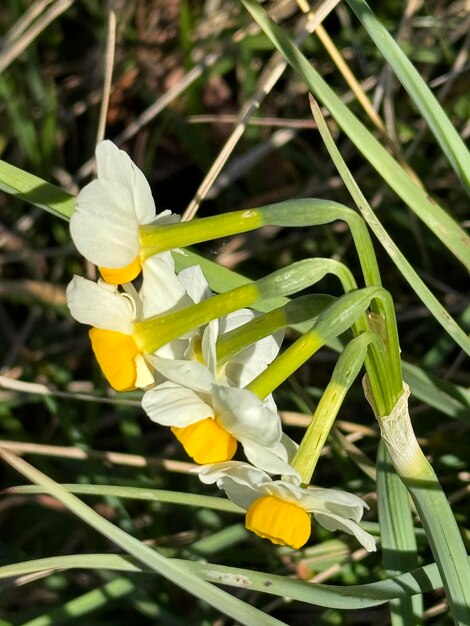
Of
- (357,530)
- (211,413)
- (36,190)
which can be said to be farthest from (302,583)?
(36,190)

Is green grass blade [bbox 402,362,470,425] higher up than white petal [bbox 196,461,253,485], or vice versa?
green grass blade [bbox 402,362,470,425]

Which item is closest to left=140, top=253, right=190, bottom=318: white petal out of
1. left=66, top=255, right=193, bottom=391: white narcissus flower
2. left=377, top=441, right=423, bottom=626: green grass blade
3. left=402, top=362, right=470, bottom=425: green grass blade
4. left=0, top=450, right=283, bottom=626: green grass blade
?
left=66, top=255, right=193, bottom=391: white narcissus flower

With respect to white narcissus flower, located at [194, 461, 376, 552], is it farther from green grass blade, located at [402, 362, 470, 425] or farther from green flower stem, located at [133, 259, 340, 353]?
green grass blade, located at [402, 362, 470, 425]

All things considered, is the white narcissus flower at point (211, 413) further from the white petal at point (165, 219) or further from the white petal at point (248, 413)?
the white petal at point (165, 219)

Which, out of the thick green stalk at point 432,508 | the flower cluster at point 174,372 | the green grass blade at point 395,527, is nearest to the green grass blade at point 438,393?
the green grass blade at point 395,527

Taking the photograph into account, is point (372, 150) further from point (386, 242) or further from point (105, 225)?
point (105, 225)

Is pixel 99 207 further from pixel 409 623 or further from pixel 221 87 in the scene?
pixel 221 87
